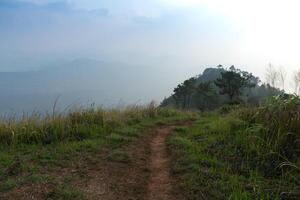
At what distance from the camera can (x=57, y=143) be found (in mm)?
8258

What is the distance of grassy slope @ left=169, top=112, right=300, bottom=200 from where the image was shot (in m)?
5.19

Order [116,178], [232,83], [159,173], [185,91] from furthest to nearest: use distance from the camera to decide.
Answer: [185,91], [232,83], [159,173], [116,178]

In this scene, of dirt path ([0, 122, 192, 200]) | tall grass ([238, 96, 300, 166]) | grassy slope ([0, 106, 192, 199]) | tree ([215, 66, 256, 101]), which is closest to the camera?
dirt path ([0, 122, 192, 200])

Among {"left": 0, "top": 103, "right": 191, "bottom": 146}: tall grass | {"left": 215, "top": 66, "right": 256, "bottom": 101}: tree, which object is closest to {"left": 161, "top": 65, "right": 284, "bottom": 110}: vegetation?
{"left": 215, "top": 66, "right": 256, "bottom": 101}: tree

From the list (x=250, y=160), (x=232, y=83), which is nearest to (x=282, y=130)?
(x=250, y=160)

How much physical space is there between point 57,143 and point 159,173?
2833mm

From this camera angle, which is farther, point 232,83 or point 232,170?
point 232,83

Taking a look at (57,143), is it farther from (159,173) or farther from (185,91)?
(185,91)

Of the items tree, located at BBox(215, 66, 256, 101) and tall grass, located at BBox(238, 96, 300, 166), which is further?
tree, located at BBox(215, 66, 256, 101)

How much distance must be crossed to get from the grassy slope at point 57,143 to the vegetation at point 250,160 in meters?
1.55

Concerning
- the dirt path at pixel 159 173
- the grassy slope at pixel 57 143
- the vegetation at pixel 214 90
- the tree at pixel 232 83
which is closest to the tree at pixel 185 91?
the vegetation at pixel 214 90

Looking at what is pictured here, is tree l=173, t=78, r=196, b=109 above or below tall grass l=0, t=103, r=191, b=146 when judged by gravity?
above

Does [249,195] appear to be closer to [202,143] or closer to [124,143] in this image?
[202,143]

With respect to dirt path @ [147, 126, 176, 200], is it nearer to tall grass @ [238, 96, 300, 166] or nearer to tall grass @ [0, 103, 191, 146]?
tall grass @ [0, 103, 191, 146]
